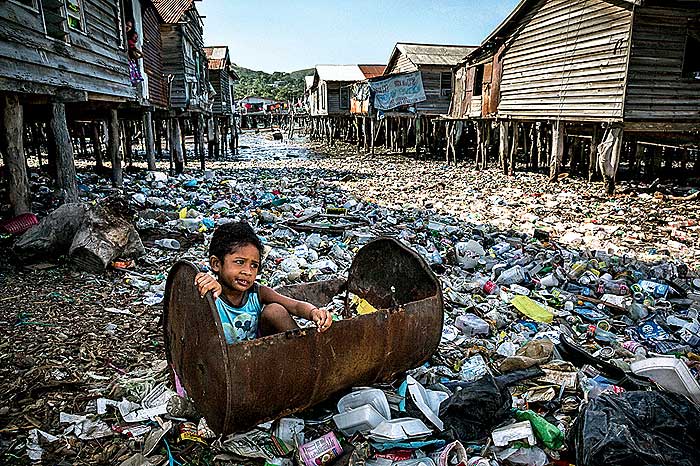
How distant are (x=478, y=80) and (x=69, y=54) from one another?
577 inches

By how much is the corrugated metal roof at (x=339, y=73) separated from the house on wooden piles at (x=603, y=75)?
20824 millimetres

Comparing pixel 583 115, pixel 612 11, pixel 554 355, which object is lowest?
pixel 554 355

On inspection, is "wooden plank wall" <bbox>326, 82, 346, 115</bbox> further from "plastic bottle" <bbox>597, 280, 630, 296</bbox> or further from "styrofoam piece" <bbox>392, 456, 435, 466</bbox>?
"styrofoam piece" <bbox>392, 456, 435, 466</bbox>

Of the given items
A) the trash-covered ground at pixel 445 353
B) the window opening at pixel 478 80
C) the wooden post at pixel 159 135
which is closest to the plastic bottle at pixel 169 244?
the trash-covered ground at pixel 445 353

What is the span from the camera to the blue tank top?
2682 millimetres

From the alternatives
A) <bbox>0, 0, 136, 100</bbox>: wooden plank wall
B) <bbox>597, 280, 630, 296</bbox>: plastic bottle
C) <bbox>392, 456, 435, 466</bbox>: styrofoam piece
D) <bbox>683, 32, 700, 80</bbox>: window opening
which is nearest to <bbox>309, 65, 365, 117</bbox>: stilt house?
<bbox>683, 32, 700, 80</bbox>: window opening

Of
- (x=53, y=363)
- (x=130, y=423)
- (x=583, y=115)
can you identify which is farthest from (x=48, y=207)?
(x=583, y=115)

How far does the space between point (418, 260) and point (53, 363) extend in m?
2.56

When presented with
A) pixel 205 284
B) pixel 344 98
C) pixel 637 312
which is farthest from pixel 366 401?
pixel 344 98

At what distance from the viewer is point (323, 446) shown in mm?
2408

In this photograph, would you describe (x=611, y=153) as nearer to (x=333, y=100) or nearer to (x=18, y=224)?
(x=18, y=224)

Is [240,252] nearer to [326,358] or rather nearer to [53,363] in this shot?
[326,358]

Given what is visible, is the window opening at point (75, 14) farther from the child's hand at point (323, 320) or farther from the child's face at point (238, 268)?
the child's hand at point (323, 320)

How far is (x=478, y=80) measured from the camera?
723 inches
